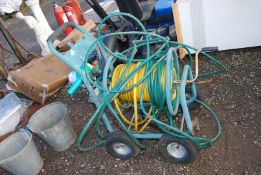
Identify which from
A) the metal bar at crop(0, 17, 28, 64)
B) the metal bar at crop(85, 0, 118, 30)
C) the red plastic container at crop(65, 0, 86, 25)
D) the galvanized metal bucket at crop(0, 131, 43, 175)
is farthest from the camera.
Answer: the red plastic container at crop(65, 0, 86, 25)

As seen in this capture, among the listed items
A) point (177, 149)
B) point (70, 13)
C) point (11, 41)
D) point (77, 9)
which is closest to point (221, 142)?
point (177, 149)

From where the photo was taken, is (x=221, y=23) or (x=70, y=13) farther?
(x=70, y=13)

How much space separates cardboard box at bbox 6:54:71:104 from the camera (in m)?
4.06

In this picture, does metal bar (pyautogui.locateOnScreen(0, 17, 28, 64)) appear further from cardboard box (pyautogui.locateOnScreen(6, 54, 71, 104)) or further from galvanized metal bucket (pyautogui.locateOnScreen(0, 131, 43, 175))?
galvanized metal bucket (pyautogui.locateOnScreen(0, 131, 43, 175))

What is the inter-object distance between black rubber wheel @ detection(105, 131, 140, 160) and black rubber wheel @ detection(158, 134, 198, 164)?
28 cm

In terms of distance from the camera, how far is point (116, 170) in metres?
2.98

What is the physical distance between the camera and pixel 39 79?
4.10 m

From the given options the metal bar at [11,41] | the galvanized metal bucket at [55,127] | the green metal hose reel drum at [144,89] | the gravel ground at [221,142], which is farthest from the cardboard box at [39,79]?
the green metal hose reel drum at [144,89]

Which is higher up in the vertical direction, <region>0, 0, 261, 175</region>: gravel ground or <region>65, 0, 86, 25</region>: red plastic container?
<region>65, 0, 86, 25</region>: red plastic container

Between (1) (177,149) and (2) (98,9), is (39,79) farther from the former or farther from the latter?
(1) (177,149)

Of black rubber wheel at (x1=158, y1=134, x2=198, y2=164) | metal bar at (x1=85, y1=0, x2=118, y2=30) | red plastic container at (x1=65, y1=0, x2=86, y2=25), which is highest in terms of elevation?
metal bar at (x1=85, y1=0, x2=118, y2=30)

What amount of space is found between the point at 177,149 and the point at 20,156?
5.20ft

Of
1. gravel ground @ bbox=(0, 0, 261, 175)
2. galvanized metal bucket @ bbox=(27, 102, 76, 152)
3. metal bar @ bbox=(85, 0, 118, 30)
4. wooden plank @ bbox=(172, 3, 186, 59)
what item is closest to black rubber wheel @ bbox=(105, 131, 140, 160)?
gravel ground @ bbox=(0, 0, 261, 175)

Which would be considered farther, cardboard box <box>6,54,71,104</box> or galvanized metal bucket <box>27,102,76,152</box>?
cardboard box <box>6,54,71,104</box>
